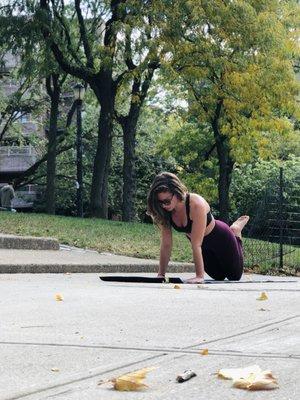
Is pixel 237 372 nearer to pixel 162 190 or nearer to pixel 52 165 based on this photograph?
pixel 162 190

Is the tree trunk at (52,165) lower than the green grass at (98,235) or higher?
higher

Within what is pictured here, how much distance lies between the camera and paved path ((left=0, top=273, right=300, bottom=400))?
3.62 meters

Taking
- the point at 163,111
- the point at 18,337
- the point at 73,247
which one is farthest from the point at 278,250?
the point at 163,111

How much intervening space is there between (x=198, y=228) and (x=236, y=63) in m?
19.2

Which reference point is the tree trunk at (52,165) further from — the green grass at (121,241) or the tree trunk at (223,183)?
the green grass at (121,241)

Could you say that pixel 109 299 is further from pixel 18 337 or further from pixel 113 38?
pixel 113 38

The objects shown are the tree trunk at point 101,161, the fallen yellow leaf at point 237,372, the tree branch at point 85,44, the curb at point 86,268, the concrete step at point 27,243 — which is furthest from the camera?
the tree branch at point 85,44

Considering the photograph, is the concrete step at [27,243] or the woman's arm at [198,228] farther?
the concrete step at [27,243]

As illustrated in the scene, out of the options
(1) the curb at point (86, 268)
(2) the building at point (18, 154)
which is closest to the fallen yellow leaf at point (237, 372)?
(1) the curb at point (86, 268)

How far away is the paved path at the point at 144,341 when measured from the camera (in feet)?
11.9

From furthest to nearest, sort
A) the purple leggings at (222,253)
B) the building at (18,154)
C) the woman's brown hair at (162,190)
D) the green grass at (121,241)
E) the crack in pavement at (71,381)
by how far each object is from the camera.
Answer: the building at (18,154) → the green grass at (121,241) → the purple leggings at (222,253) → the woman's brown hair at (162,190) → the crack in pavement at (71,381)

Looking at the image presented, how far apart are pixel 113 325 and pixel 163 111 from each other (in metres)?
38.3

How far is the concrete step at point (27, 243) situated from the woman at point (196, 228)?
20.9ft

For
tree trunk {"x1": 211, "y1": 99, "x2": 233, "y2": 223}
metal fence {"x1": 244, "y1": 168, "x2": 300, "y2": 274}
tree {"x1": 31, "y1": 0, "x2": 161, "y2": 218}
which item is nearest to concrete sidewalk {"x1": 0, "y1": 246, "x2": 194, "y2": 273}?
metal fence {"x1": 244, "y1": 168, "x2": 300, "y2": 274}
